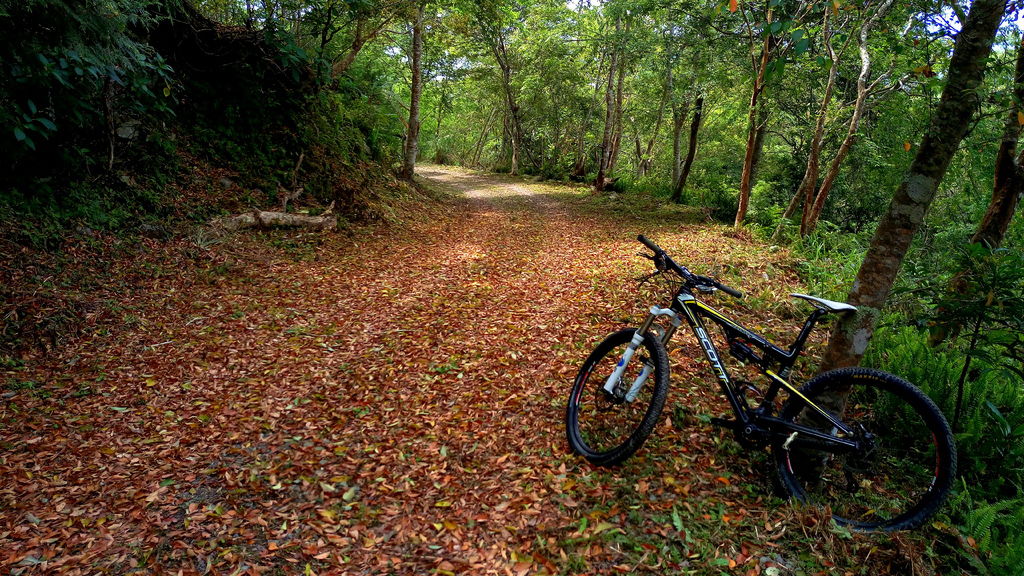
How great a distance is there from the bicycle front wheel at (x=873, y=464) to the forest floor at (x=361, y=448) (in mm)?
226

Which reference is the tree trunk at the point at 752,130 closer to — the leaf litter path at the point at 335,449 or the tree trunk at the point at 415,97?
the leaf litter path at the point at 335,449

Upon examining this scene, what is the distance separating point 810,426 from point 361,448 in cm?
343

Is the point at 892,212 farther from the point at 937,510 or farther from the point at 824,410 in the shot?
the point at 937,510

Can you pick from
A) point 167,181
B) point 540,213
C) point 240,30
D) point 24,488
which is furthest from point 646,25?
point 24,488

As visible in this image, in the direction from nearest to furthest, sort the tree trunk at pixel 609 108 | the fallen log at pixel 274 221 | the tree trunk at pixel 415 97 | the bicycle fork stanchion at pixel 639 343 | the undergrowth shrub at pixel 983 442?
1. the undergrowth shrub at pixel 983 442
2. the bicycle fork stanchion at pixel 639 343
3. the fallen log at pixel 274 221
4. the tree trunk at pixel 415 97
5. the tree trunk at pixel 609 108

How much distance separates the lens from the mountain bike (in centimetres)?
283

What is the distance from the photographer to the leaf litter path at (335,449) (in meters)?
2.92

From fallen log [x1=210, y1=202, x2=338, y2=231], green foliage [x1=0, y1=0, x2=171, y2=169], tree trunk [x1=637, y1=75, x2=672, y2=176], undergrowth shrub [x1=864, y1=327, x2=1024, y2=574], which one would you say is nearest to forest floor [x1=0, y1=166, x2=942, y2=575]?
undergrowth shrub [x1=864, y1=327, x2=1024, y2=574]

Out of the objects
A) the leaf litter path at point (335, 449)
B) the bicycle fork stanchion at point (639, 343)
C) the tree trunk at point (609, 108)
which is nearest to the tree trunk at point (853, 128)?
the leaf litter path at point (335, 449)

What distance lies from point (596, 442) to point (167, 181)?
8.46m

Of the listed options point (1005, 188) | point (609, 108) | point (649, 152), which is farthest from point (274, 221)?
point (649, 152)

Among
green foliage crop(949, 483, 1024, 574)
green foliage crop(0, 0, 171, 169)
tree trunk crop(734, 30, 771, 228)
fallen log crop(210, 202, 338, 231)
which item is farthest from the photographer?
tree trunk crop(734, 30, 771, 228)

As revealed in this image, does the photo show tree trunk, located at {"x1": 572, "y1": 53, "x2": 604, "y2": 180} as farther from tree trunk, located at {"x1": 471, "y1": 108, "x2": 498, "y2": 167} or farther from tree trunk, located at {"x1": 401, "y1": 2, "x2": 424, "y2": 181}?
tree trunk, located at {"x1": 401, "y1": 2, "x2": 424, "y2": 181}

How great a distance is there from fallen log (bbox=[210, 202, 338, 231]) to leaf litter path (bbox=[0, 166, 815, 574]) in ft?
5.66
